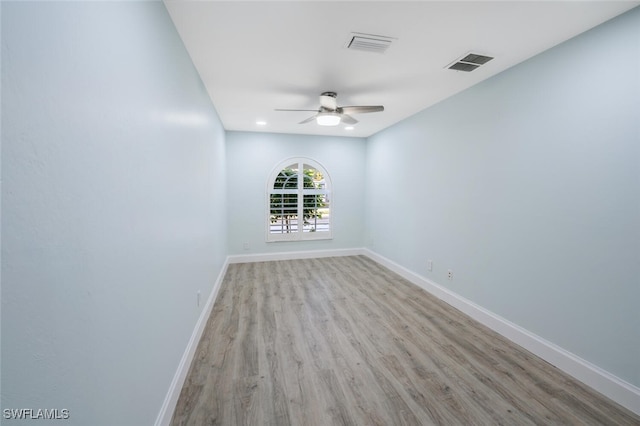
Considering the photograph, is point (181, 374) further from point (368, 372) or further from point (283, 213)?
point (283, 213)

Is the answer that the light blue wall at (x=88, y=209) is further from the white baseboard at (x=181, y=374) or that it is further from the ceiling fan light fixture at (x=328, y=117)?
the ceiling fan light fixture at (x=328, y=117)

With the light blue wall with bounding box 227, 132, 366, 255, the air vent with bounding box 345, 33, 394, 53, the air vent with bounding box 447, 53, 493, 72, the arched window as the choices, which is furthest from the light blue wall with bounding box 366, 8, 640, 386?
the arched window

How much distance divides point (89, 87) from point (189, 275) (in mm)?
1615

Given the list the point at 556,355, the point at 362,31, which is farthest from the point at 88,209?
the point at 556,355

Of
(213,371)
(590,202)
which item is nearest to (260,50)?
(213,371)

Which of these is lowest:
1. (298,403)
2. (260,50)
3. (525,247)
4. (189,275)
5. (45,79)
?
(298,403)

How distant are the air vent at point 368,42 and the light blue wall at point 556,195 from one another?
1.32 metres

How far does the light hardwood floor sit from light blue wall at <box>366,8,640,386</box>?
0.38m

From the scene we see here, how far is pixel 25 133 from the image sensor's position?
23.8 inches

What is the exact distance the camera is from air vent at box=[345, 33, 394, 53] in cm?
191

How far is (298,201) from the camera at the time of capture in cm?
533

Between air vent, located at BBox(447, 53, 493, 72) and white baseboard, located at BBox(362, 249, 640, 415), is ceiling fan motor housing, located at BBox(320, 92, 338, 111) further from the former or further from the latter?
white baseboard, located at BBox(362, 249, 640, 415)

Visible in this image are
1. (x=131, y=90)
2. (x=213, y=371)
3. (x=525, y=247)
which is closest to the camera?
(x=131, y=90)

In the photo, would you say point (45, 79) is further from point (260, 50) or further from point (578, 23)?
point (578, 23)
